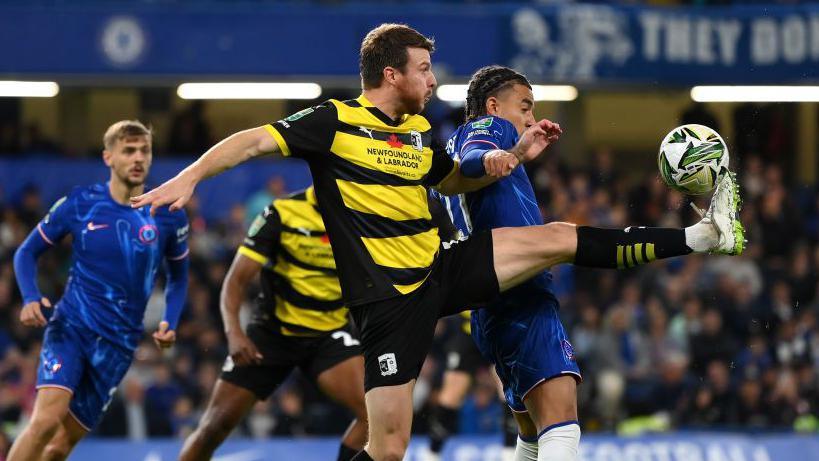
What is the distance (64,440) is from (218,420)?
0.89 metres

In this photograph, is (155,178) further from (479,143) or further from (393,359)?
(393,359)

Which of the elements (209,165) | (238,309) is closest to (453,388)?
(238,309)

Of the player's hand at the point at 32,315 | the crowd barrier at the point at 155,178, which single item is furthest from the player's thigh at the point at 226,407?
the crowd barrier at the point at 155,178

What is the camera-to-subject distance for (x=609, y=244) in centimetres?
602

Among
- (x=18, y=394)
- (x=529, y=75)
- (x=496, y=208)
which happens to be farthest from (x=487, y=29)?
(x=496, y=208)

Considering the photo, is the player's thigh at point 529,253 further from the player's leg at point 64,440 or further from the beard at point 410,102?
the player's leg at point 64,440

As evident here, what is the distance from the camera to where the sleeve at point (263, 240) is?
7.84 meters

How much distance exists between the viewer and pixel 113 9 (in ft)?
47.1

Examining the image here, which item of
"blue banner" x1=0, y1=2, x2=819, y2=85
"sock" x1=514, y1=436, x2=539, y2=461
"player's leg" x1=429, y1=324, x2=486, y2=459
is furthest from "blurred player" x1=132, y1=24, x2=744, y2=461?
"blue banner" x1=0, y1=2, x2=819, y2=85

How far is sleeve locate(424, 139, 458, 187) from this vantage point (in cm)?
621

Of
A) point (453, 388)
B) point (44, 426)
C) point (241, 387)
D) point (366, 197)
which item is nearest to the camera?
point (366, 197)

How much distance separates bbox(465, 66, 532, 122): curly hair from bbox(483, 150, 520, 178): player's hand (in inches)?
31.1

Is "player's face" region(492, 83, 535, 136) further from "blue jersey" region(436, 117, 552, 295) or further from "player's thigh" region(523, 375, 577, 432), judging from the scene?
"player's thigh" region(523, 375, 577, 432)

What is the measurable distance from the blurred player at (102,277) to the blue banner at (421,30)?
23.2 ft
